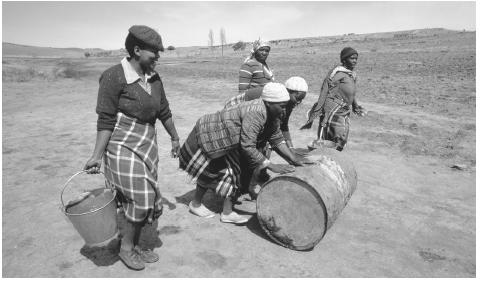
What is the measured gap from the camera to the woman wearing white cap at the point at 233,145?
3.42 meters

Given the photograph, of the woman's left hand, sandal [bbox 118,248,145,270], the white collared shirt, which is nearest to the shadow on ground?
sandal [bbox 118,248,145,270]

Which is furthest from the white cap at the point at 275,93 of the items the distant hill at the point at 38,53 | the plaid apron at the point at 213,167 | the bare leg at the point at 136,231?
the distant hill at the point at 38,53

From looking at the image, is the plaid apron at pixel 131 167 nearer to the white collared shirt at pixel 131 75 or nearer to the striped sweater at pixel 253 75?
the white collared shirt at pixel 131 75

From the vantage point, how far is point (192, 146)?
12.8 ft

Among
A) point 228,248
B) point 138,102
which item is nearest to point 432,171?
point 228,248

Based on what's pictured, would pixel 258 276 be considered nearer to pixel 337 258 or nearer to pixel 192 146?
pixel 337 258

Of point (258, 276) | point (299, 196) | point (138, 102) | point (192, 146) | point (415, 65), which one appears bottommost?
point (258, 276)

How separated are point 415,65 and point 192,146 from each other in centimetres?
1904

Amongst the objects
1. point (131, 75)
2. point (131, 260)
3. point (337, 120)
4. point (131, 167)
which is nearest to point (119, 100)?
point (131, 75)

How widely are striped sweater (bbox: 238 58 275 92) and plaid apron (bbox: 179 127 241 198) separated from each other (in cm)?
160

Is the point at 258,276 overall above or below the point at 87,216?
below

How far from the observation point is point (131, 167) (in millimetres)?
2949

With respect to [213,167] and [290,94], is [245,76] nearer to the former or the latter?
[290,94]

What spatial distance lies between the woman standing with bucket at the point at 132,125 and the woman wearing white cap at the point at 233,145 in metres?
0.73
